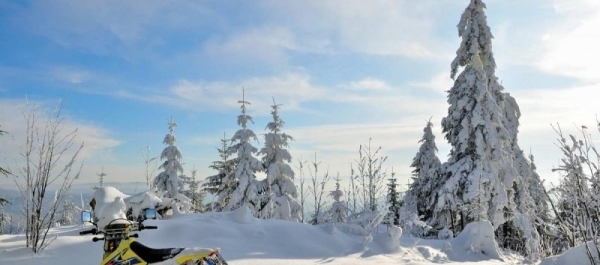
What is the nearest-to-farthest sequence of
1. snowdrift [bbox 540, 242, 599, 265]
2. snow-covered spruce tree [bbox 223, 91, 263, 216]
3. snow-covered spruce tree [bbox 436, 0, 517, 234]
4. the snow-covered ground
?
snowdrift [bbox 540, 242, 599, 265]
the snow-covered ground
snow-covered spruce tree [bbox 436, 0, 517, 234]
snow-covered spruce tree [bbox 223, 91, 263, 216]

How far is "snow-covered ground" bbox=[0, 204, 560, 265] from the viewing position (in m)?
7.59

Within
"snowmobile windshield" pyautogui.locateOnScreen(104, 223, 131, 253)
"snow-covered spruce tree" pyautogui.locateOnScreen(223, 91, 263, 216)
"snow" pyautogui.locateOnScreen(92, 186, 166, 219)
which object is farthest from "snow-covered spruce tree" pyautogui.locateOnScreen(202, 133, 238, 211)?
"snowmobile windshield" pyautogui.locateOnScreen(104, 223, 131, 253)

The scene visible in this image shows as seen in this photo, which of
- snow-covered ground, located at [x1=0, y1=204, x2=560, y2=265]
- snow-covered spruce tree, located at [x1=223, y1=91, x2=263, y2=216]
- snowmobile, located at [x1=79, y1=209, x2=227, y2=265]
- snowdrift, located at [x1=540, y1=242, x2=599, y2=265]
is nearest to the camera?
snowmobile, located at [x1=79, y1=209, x2=227, y2=265]

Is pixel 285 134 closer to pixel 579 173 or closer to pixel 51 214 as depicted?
pixel 51 214

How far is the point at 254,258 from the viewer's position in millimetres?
7668

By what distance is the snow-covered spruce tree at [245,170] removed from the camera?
20344 mm

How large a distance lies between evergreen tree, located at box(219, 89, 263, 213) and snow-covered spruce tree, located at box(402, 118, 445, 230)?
26.3 feet

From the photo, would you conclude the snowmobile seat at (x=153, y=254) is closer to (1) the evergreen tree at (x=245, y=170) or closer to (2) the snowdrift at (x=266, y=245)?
(2) the snowdrift at (x=266, y=245)

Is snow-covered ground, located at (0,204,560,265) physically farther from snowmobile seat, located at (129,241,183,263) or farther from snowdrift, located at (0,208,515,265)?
snowmobile seat, located at (129,241,183,263)

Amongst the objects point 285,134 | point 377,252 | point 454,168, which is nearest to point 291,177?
point 285,134

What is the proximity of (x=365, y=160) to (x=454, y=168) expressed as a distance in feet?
18.1

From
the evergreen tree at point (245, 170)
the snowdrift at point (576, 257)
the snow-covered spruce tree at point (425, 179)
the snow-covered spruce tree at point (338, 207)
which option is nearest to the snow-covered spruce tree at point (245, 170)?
the evergreen tree at point (245, 170)

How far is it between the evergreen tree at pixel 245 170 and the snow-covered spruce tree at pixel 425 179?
8.00m

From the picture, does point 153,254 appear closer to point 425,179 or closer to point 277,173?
point 277,173
